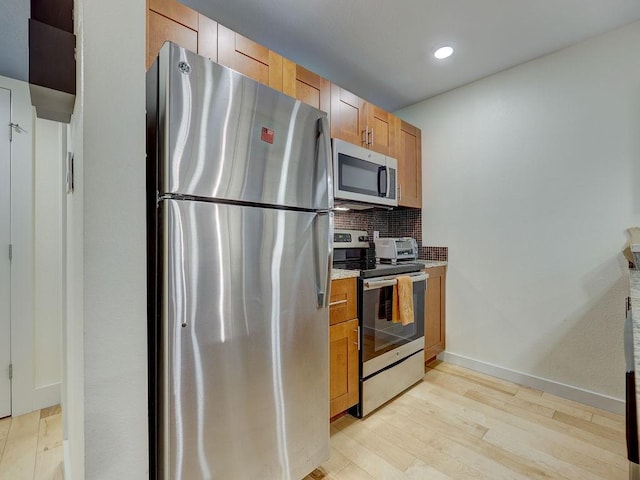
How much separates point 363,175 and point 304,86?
2.43 feet

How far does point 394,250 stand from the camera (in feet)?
8.22

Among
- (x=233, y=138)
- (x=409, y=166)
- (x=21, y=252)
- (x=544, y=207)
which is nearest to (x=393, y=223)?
(x=409, y=166)

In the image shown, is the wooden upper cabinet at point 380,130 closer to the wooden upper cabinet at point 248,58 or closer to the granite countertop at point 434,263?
the wooden upper cabinet at point 248,58

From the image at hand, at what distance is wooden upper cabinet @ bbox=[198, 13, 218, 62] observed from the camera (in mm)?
1468

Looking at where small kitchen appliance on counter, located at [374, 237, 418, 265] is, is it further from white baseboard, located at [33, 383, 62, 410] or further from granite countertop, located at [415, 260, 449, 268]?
white baseboard, located at [33, 383, 62, 410]

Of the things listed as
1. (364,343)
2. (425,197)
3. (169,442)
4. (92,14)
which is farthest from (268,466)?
(425,197)

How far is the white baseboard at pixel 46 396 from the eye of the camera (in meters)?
2.13

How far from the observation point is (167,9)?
4.51ft

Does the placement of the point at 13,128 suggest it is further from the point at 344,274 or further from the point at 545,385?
the point at 545,385

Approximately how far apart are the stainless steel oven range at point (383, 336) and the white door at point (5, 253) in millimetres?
2286

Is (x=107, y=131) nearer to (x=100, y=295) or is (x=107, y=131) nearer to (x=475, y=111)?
(x=100, y=295)

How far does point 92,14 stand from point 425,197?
2719 millimetres

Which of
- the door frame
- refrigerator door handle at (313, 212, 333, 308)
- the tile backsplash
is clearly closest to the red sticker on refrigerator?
refrigerator door handle at (313, 212, 333, 308)

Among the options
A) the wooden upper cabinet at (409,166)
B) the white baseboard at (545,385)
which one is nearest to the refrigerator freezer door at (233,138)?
the wooden upper cabinet at (409,166)
